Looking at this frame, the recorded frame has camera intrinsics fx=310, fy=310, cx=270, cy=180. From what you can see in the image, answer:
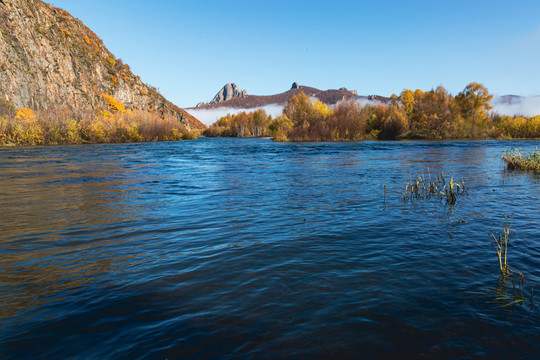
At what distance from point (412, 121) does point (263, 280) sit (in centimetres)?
5916

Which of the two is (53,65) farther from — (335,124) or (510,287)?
(510,287)

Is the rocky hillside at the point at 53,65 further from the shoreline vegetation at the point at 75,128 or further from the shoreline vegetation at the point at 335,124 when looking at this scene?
the shoreline vegetation at the point at 335,124

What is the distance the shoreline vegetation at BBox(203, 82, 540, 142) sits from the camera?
151 feet

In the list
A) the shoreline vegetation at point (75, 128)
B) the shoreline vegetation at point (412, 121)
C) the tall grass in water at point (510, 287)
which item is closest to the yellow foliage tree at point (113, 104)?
the shoreline vegetation at point (75, 128)

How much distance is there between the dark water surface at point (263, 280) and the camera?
8.63 feet

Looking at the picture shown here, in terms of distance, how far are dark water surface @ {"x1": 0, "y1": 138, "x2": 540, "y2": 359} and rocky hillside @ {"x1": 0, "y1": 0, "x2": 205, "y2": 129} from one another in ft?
153

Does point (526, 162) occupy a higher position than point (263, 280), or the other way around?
point (526, 162)

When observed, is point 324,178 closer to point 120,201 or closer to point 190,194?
point 190,194

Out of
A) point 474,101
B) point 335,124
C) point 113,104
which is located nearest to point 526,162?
point 335,124

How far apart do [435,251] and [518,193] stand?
20.8 ft

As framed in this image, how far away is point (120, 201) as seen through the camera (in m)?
8.62

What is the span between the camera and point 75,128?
41000mm

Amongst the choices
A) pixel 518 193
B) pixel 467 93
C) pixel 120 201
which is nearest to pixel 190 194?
pixel 120 201

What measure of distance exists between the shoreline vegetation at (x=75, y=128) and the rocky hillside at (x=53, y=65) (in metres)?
3.12
